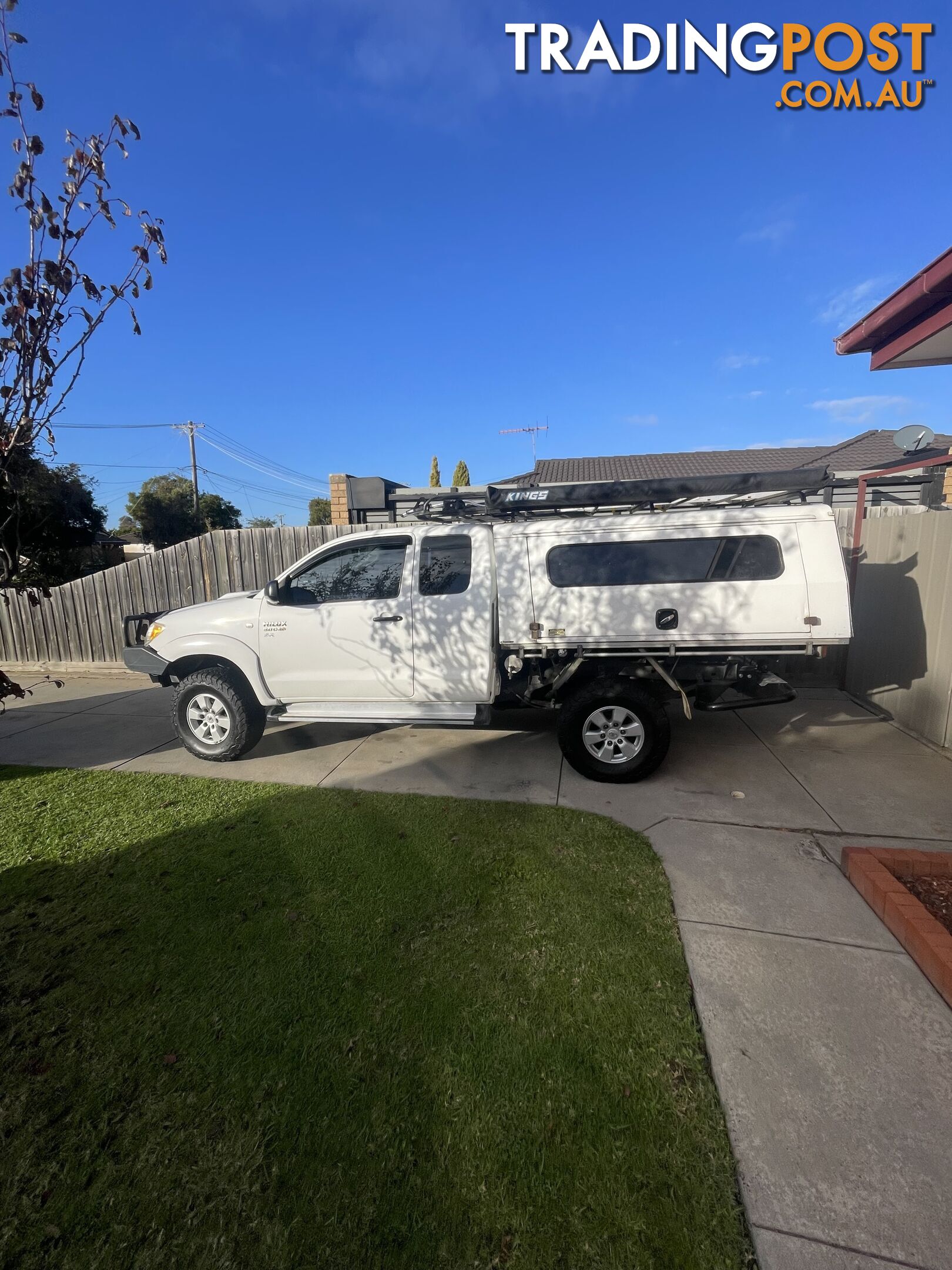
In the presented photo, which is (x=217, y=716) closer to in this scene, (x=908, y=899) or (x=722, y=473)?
(x=908, y=899)

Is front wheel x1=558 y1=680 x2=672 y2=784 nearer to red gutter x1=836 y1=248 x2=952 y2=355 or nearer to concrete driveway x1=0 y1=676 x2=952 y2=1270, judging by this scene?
concrete driveway x1=0 y1=676 x2=952 y2=1270

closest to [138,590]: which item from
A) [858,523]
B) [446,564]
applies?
[446,564]

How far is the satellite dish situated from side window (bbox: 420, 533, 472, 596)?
16.8ft

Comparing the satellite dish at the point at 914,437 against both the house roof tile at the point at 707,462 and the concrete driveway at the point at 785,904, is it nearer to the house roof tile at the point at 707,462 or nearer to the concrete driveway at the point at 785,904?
the concrete driveway at the point at 785,904

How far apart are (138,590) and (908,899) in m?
9.82

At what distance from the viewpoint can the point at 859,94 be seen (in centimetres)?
502

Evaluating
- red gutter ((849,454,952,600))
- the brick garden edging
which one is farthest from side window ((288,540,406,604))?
red gutter ((849,454,952,600))

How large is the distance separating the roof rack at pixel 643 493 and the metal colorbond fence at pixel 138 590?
13.8 ft

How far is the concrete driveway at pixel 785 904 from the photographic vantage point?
1687mm

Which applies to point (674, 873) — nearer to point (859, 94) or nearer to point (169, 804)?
point (169, 804)

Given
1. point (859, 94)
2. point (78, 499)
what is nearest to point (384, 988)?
point (859, 94)

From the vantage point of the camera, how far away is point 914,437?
642 centimetres

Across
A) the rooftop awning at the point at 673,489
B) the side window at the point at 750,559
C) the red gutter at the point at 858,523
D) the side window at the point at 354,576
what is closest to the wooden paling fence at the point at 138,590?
the red gutter at the point at 858,523

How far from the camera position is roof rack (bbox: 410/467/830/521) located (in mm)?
4176
